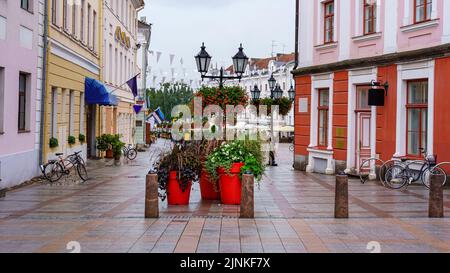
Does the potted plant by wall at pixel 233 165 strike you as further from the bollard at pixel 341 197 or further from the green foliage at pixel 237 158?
the bollard at pixel 341 197

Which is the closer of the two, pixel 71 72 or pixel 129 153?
pixel 71 72

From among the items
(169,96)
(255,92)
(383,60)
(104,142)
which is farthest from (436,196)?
(169,96)

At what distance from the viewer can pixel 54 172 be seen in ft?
58.2

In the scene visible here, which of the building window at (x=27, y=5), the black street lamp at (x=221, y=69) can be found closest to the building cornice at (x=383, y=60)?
the black street lamp at (x=221, y=69)

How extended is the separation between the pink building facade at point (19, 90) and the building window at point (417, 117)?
35.3ft

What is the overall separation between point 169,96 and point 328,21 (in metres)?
61.3

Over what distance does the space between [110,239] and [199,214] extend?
2839 millimetres

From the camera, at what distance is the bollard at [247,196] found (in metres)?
11.0

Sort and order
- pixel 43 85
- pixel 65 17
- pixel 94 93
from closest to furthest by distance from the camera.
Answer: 1. pixel 43 85
2. pixel 65 17
3. pixel 94 93

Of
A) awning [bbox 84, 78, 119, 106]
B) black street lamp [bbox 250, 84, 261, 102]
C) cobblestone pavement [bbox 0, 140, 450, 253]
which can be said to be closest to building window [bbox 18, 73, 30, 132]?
cobblestone pavement [bbox 0, 140, 450, 253]

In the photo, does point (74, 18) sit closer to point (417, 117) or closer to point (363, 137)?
point (363, 137)

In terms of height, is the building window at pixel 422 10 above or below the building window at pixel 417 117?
above

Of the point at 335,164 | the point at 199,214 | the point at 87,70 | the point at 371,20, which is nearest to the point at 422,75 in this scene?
the point at 371,20
